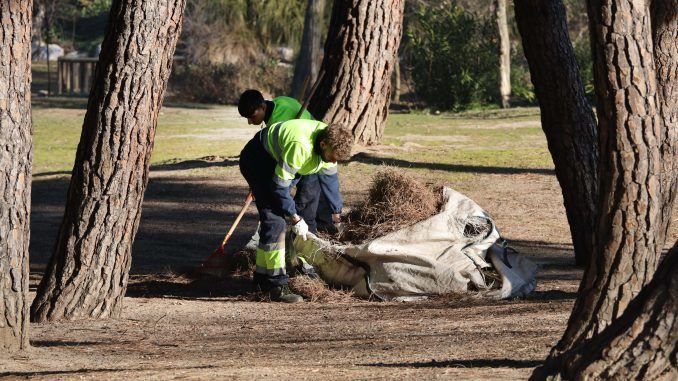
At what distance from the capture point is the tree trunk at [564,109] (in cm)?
962

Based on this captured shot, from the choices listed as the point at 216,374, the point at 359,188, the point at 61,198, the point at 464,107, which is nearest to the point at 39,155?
the point at 61,198

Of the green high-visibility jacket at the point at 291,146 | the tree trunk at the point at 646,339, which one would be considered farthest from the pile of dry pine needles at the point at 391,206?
the tree trunk at the point at 646,339

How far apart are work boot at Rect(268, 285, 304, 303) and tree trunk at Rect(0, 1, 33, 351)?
2.70 m

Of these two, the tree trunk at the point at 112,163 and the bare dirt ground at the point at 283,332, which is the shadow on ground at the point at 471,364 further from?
the tree trunk at the point at 112,163

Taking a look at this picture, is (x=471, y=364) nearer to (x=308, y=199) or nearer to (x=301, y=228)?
(x=301, y=228)

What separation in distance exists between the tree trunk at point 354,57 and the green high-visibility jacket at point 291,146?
16.6ft

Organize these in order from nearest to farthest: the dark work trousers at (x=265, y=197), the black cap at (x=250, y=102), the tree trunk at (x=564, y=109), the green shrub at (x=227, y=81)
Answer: the dark work trousers at (x=265, y=197)
the tree trunk at (x=564, y=109)
the black cap at (x=250, y=102)
the green shrub at (x=227, y=81)

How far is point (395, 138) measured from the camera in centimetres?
2014

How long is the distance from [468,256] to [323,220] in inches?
57.3

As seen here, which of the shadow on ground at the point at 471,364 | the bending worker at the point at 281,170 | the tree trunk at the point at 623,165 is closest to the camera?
the tree trunk at the point at 623,165

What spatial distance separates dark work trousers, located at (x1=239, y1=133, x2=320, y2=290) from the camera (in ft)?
28.6

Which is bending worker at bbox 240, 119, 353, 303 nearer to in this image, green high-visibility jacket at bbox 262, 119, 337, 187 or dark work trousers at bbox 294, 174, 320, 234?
green high-visibility jacket at bbox 262, 119, 337, 187

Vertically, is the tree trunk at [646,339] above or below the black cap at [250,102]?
below

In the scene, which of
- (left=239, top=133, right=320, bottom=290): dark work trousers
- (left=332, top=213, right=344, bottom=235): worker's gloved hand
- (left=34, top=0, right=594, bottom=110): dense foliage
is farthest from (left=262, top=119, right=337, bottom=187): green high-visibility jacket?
(left=34, top=0, right=594, bottom=110): dense foliage
